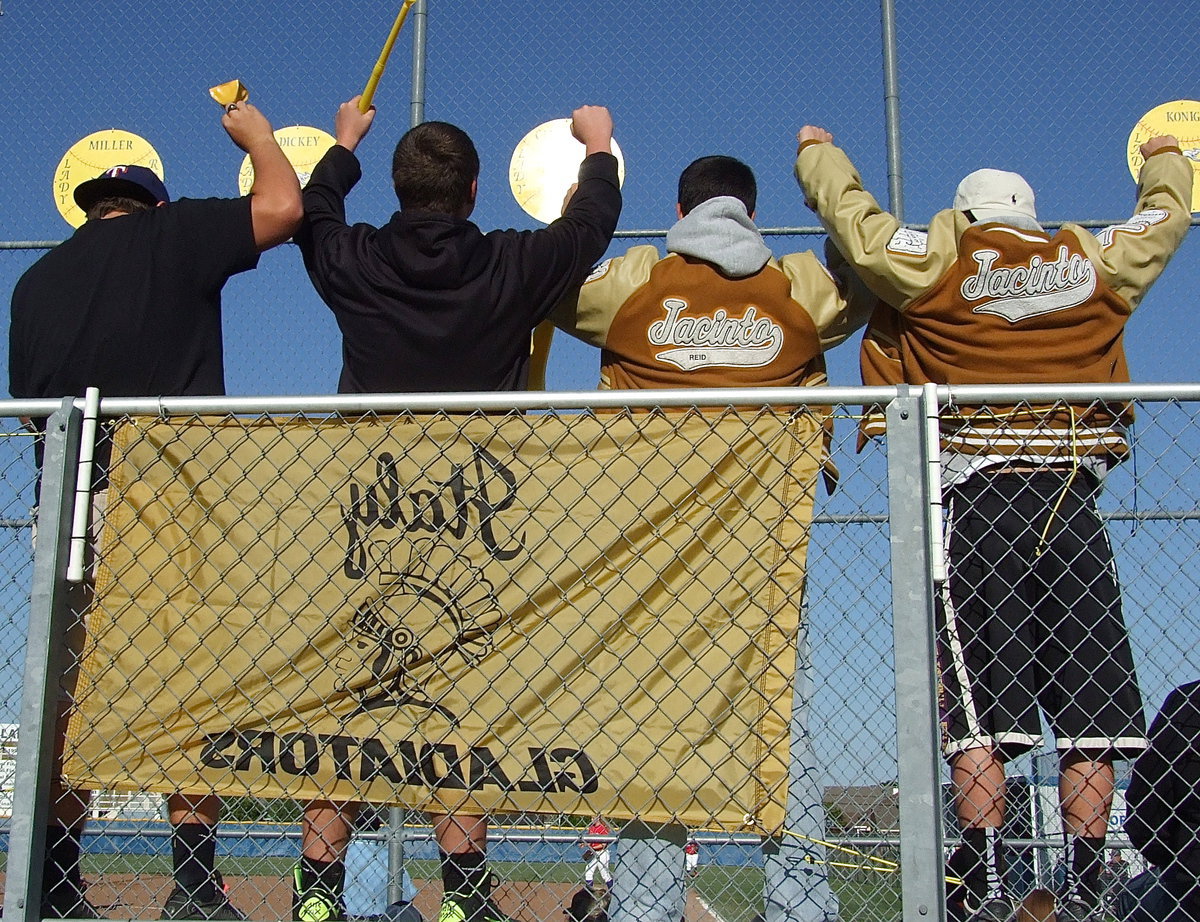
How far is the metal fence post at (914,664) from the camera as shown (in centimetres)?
221

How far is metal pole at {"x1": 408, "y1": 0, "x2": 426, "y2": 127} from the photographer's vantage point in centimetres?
471

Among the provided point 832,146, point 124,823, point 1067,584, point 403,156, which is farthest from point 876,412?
point 124,823

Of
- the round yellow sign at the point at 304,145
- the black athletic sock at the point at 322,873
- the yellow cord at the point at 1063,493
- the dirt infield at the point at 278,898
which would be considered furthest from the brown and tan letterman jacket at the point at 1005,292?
the round yellow sign at the point at 304,145

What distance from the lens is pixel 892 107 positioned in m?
4.71

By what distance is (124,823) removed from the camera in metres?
4.66

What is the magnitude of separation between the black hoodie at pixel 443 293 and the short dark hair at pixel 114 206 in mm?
566

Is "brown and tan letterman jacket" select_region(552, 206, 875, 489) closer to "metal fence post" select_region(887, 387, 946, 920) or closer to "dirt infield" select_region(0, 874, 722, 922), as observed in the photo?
"metal fence post" select_region(887, 387, 946, 920)

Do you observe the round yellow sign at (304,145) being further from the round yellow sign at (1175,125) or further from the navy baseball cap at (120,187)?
the round yellow sign at (1175,125)

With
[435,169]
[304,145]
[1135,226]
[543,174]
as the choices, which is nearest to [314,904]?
[435,169]

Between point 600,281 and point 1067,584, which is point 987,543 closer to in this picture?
point 1067,584

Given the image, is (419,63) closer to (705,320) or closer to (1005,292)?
(705,320)

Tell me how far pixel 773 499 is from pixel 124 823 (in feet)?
11.2

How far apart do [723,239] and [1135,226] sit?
1.09 meters

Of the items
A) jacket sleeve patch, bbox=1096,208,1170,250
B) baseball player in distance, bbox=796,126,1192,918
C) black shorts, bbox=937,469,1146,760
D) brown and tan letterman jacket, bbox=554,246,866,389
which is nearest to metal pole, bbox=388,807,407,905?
brown and tan letterman jacket, bbox=554,246,866,389
